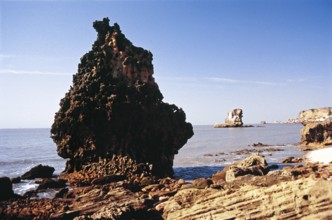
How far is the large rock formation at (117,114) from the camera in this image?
104ft

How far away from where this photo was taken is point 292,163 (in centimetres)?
4078

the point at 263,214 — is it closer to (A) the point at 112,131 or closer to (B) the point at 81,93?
(A) the point at 112,131

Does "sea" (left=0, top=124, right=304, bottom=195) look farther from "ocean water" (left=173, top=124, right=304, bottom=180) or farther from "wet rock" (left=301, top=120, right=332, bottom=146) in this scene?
"wet rock" (left=301, top=120, right=332, bottom=146)

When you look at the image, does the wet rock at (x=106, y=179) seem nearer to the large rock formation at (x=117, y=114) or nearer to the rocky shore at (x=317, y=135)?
the large rock formation at (x=117, y=114)

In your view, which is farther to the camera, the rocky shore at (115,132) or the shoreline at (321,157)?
the shoreline at (321,157)

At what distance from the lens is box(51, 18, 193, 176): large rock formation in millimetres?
31688

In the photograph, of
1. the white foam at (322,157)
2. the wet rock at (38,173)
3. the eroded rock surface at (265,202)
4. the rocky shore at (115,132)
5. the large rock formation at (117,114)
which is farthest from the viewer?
the white foam at (322,157)

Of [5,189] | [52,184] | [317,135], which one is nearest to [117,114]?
[52,184]

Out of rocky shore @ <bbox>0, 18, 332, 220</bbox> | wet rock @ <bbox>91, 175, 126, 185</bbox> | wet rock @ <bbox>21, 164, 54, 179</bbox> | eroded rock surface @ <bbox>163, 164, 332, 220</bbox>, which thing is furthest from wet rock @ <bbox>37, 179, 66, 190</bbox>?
eroded rock surface @ <bbox>163, 164, 332, 220</bbox>

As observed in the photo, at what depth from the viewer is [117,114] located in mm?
31359

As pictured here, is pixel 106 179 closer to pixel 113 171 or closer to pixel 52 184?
pixel 113 171

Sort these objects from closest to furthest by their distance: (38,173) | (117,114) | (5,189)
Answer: (5,189), (117,114), (38,173)

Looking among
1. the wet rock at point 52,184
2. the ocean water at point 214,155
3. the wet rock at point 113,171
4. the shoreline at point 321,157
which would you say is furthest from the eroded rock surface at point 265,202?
the shoreline at point 321,157

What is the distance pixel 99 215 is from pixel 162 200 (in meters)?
3.95
